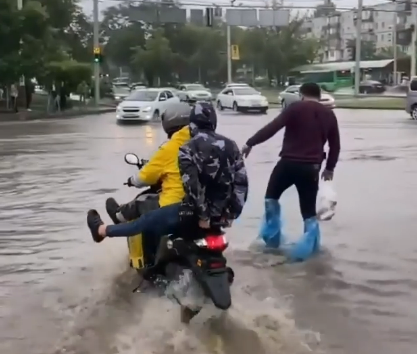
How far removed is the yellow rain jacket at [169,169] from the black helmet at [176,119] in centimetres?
32

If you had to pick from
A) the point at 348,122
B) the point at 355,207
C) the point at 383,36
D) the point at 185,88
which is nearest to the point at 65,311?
the point at 355,207

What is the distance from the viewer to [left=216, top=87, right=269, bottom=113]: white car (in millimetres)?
45344

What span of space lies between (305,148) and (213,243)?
2716mm

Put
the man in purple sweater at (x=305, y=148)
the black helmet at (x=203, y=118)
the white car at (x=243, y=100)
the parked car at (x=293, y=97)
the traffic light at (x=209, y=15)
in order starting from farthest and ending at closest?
the traffic light at (x=209, y=15), the white car at (x=243, y=100), the parked car at (x=293, y=97), the man in purple sweater at (x=305, y=148), the black helmet at (x=203, y=118)

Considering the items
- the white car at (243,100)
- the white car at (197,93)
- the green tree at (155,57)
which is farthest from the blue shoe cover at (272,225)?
the green tree at (155,57)

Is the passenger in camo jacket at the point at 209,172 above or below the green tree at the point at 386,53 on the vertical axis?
below

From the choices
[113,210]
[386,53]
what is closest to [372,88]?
[386,53]

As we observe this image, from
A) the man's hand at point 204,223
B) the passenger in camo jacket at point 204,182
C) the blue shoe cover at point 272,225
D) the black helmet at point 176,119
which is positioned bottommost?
the blue shoe cover at point 272,225

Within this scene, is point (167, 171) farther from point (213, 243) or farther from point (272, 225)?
point (272, 225)

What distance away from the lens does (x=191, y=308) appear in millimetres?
5910

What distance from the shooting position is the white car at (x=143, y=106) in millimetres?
36250

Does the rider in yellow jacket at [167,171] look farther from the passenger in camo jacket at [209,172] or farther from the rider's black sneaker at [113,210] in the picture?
the rider's black sneaker at [113,210]

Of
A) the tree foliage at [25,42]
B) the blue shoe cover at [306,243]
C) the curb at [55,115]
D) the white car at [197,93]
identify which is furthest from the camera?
the white car at [197,93]

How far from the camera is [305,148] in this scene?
8227 millimetres
